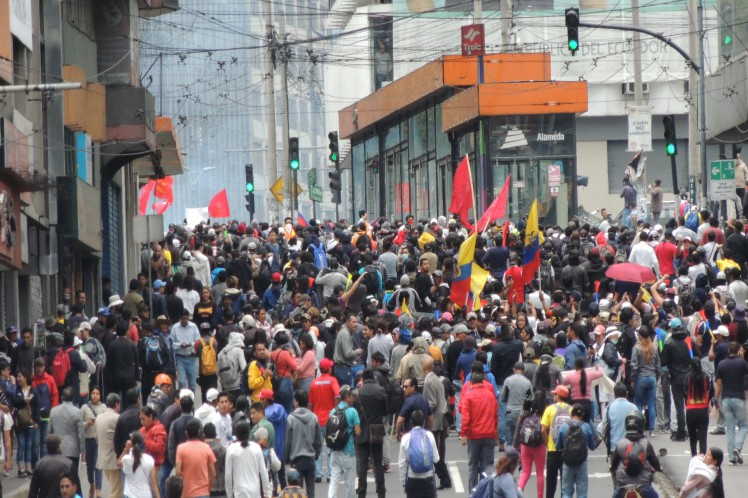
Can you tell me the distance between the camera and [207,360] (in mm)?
25141

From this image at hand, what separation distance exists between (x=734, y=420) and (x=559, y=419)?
11.1 ft

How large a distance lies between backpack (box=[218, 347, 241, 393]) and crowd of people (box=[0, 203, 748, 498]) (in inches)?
1.1

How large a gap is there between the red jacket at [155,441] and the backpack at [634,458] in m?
5.14

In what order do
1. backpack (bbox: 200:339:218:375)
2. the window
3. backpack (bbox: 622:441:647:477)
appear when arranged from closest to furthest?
1. backpack (bbox: 622:441:647:477)
2. backpack (bbox: 200:339:218:375)
3. the window

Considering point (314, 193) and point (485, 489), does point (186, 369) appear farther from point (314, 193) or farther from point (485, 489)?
point (314, 193)

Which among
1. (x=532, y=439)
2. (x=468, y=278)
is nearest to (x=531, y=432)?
(x=532, y=439)

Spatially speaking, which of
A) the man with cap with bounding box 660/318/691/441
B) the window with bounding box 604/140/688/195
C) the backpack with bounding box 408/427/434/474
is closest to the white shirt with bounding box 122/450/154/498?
the backpack with bounding box 408/427/434/474

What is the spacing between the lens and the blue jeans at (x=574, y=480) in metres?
18.8

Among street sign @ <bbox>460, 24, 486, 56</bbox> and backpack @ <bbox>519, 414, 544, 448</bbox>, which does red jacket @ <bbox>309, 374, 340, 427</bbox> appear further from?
street sign @ <bbox>460, 24, 486, 56</bbox>

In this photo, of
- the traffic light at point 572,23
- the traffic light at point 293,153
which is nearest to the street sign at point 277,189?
the traffic light at point 293,153

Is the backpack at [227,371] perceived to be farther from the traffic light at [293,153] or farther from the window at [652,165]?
the window at [652,165]

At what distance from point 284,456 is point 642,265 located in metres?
10.9

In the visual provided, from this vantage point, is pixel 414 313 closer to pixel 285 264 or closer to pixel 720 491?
pixel 285 264

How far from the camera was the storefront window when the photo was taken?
62.4 meters
